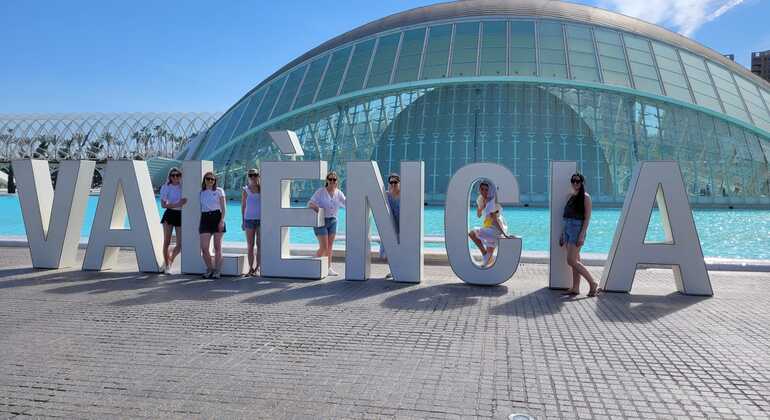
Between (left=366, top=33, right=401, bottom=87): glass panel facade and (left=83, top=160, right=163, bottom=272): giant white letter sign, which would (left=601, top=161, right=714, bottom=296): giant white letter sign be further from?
(left=366, top=33, right=401, bottom=87): glass panel facade

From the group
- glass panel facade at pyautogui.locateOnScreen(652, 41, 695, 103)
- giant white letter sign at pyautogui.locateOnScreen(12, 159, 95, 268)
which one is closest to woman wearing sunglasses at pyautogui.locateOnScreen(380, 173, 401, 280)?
giant white letter sign at pyautogui.locateOnScreen(12, 159, 95, 268)

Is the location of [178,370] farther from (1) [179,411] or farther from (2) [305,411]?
(2) [305,411]

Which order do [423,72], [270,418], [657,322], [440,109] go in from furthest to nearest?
[440,109] < [423,72] < [657,322] < [270,418]

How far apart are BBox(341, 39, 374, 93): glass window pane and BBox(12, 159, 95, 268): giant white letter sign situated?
19.5 metres

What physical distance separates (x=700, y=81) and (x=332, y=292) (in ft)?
88.2

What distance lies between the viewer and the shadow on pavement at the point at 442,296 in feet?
21.9

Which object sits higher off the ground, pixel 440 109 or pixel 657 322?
pixel 440 109

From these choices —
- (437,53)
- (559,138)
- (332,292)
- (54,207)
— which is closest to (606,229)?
(559,138)

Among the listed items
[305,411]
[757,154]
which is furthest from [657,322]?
[757,154]

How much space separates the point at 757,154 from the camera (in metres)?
27.5

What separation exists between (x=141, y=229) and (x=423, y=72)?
20.1 meters

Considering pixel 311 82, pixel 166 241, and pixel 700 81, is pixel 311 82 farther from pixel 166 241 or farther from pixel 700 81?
pixel 166 241

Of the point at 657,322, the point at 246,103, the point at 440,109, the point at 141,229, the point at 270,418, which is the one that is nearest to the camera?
the point at 270,418

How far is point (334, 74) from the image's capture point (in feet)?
97.1
